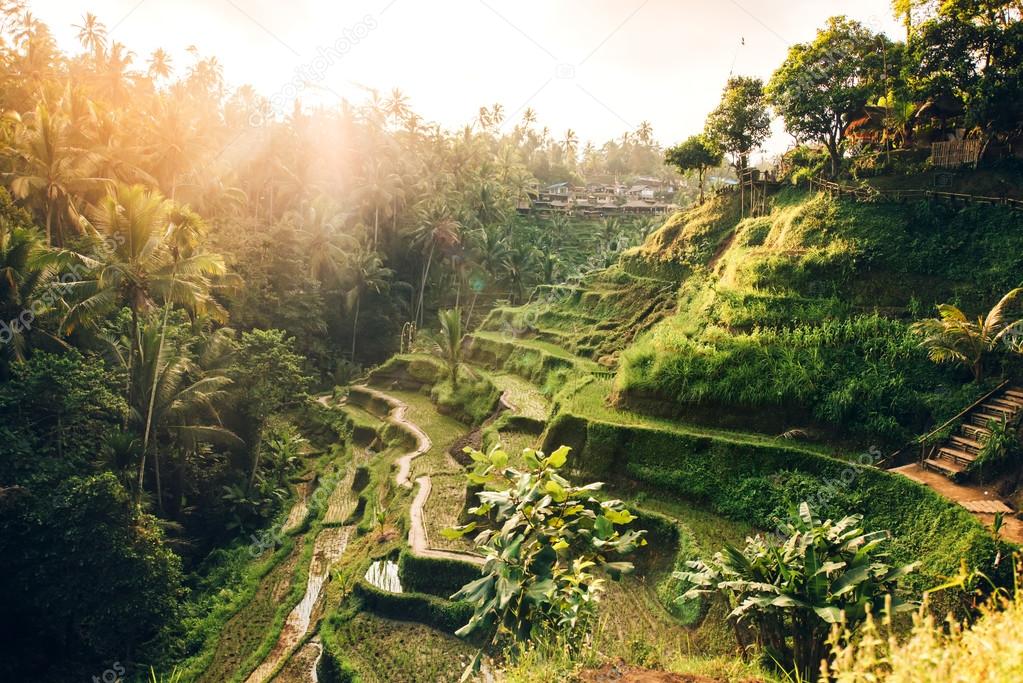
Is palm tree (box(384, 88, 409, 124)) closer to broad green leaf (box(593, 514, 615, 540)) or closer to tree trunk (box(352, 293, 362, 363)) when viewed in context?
tree trunk (box(352, 293, 362, 363))

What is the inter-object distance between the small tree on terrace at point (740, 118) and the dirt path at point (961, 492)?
15389 mm

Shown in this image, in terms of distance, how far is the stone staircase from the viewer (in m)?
11.2

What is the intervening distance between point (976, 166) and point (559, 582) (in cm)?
1872

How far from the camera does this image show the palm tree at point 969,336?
12.4m

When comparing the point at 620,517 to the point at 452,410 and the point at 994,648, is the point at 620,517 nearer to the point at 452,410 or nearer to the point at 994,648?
the point at 994,648

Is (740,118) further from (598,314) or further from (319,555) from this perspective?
(319,555)

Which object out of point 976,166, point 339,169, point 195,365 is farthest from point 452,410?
point 339,169

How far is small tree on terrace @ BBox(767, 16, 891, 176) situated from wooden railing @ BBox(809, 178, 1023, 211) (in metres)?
1.39

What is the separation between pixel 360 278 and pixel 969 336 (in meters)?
33.3

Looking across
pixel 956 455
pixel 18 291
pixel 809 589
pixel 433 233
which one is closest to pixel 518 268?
pixel 433 233

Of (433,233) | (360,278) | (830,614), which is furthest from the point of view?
(433,233)

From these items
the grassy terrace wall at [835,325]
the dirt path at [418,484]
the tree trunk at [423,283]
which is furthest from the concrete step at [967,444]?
the tree trunk at [423,283]

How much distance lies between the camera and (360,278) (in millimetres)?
40000

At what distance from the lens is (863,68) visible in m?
18.8
